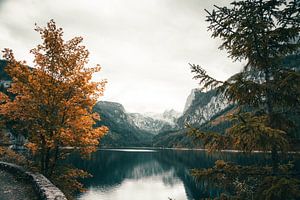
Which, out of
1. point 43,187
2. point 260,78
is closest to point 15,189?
point 43,187

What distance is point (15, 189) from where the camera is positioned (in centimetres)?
1667

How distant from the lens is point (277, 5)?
10.4m

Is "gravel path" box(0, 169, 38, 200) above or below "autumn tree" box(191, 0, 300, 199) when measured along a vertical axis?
below

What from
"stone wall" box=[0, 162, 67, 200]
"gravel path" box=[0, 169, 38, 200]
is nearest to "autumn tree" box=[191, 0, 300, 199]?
"stone wall" box=[0, 162, 67, 200]

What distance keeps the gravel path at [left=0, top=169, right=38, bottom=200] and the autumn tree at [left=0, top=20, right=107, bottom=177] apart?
6.85 ft

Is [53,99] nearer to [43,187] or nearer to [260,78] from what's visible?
[43,187]

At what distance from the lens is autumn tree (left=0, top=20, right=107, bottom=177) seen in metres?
A: 16.6

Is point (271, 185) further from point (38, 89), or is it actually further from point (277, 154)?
point (38, 89)

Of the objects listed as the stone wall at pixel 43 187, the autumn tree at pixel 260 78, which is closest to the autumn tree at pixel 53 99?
the stone wall at pixel 43 187

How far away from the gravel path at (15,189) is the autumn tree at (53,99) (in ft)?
6.85

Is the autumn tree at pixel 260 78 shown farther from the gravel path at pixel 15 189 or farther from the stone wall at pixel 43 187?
the gravel path at pixel 15 189

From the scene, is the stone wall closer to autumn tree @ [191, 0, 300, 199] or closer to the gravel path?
the gravel path

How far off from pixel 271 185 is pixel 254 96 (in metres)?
3.58

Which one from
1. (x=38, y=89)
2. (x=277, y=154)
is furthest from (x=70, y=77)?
(x=277, y=154)
